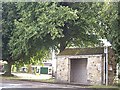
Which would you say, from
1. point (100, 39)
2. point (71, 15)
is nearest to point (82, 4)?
point (71, 15)

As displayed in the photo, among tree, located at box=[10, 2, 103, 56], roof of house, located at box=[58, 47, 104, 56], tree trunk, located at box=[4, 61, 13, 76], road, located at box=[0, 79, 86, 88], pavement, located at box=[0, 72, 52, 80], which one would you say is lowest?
road, located at box=[0, 79, 86, 88]

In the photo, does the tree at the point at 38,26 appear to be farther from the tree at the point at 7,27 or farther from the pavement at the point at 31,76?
the pavement at the point at 31,76

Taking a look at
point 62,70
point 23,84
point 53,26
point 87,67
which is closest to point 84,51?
point 87,67

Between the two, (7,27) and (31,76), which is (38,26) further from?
(31,76)

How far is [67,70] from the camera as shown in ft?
15.4

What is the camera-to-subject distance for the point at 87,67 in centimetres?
461

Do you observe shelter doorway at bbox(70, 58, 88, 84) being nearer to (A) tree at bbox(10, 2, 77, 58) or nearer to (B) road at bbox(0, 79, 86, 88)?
(B) road at bbox(0, 79, 86, 88)

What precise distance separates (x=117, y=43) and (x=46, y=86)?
119 centimetres

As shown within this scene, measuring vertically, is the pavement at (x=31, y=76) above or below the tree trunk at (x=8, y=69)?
below

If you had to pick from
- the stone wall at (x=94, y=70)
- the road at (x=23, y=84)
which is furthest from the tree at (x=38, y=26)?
the stone wall at (x=94, y=70)

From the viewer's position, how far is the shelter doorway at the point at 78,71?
4555 mm

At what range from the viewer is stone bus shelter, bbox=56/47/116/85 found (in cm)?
455

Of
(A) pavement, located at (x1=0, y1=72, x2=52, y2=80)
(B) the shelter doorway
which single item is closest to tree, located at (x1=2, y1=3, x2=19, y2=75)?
(A) pavement, located at (x1=0, y1=72, x2=52, y2=80)

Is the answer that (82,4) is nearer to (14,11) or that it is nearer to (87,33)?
(87,33)
